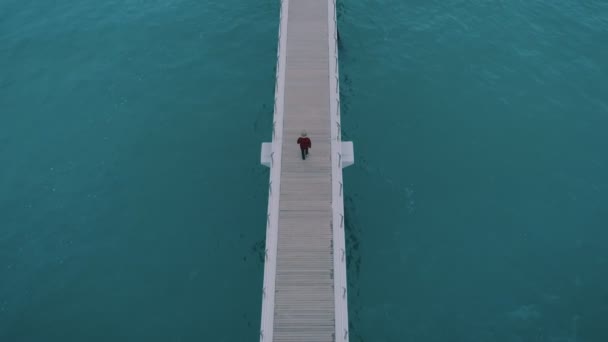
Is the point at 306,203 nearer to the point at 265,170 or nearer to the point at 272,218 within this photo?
the point at 272,218

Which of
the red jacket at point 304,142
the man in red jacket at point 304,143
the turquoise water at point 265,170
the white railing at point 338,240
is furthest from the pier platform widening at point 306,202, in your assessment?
the turquoise water at point 265,170

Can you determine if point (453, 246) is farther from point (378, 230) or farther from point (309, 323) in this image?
point (309, 323)

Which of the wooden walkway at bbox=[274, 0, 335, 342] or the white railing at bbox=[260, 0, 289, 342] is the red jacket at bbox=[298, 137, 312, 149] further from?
the white railing at bbox=[260, 0, 289, 342]

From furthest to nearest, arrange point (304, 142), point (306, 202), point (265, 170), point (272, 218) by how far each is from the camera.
A: point (265, 170)
point (306, 202)
point (304, 142)
point (272, 218)

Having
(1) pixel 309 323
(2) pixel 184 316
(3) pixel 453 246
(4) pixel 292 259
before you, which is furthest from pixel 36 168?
(3) pixel 453 246

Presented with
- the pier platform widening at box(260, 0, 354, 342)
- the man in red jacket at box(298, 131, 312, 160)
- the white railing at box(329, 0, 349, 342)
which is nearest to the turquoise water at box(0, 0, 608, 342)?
the pier platform widening at box(260, 0, 354, 342)

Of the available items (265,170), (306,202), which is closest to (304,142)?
(306,202)
